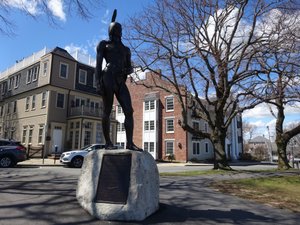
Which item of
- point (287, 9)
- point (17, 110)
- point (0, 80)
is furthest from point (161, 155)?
point (287, 9)

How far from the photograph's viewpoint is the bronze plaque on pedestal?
215 inches

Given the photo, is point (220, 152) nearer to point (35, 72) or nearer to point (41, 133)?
point (41, 133)

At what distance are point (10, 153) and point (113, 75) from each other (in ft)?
43.0

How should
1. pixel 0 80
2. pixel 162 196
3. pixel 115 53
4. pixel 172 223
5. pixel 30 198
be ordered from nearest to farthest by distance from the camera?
pixel 172 223 < pixel 30 198 < pixel 115 53 < pixel 162 196 < pixel 0 80

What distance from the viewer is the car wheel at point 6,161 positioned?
1679cm

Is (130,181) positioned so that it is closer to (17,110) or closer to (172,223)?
(172,223)

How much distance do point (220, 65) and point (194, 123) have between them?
2587cm

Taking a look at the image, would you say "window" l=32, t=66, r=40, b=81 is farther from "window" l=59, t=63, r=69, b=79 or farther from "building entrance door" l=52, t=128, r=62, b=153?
"building entrance door" l=52, t=128, r=62, b=153

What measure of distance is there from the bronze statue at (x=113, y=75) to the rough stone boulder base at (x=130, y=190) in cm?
76

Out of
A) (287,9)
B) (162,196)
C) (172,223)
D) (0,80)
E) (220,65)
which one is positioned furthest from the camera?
(0,80)

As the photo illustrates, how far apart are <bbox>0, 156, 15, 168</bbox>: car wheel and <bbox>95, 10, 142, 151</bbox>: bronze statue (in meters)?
12.5

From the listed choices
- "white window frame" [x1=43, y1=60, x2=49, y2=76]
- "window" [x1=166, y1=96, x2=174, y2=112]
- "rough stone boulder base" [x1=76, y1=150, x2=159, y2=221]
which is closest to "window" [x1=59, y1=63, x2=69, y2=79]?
"white window frame" [x1=43, y1=60, x2=49, y2=76]

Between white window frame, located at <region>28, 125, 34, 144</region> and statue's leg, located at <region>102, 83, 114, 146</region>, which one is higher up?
white window frame, located at <region>28, 125, 34, 144</region>

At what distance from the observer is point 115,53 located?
6.75 m
